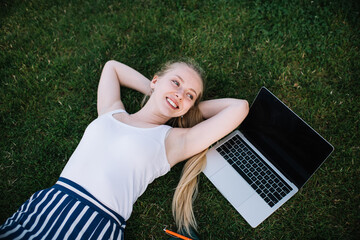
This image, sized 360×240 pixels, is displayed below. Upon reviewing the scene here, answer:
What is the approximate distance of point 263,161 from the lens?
10.8 ft

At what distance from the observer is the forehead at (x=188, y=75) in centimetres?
307

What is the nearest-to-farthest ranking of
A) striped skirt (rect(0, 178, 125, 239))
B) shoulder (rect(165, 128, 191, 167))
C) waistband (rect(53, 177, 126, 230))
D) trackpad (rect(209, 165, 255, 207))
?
striped skirt (rect(0, 178, 125, 239))
waistband (rect(53, 177, 126, 230))
shoulder (rect(165, 128, 191, 167))
trackpad (rect(209, 165, 255, 207))

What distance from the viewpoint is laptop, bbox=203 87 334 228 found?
2.88 m

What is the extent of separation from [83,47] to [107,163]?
2.64 meters

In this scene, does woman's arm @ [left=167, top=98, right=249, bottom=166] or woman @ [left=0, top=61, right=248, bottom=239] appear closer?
woman @ [left=0, top=61, right=248, bottom=239]

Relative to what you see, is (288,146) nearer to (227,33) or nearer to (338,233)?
(338,233)

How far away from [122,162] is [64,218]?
79 centimetres

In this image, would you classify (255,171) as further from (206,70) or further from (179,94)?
(206,70)

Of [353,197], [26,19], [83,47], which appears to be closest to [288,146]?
[353,197]

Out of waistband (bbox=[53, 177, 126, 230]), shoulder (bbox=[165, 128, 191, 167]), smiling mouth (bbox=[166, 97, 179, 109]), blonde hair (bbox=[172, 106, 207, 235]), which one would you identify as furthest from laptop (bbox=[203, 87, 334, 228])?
waistband (bbox=[53, 177, 126, 230])

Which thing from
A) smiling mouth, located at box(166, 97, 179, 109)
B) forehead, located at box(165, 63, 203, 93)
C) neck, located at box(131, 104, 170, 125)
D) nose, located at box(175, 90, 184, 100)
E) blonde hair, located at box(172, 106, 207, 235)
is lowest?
blonde hair, located at box(172, 106, 207, 235)

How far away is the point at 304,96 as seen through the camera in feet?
12.8

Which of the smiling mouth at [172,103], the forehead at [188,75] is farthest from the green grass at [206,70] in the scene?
the smiling mouth at [172,103]

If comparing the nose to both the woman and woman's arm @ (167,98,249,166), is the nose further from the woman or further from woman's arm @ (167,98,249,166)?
woman's arm @ (167,98,249,166)
